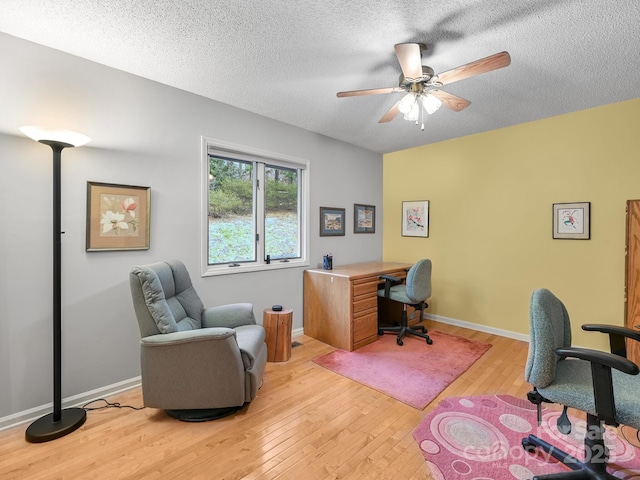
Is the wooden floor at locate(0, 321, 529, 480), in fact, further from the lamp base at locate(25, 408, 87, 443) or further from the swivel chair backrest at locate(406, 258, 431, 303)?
the swivel chair backrest at locate(406, 258, 431, 303)

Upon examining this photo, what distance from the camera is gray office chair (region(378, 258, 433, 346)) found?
322cm

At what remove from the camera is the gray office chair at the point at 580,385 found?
1.24 metres

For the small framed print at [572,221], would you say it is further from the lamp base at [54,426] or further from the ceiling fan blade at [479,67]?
the lamp base at [54,426]

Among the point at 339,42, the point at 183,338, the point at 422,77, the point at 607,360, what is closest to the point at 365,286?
the point at 183,338

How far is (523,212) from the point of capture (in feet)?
11.2

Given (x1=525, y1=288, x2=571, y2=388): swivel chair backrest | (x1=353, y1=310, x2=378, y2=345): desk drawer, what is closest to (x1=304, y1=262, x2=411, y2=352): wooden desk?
(x1=353, y1=310, x2=378, y2=345): desk drawer

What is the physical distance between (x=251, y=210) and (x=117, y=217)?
1.31 metres

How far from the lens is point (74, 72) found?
7.05 ft

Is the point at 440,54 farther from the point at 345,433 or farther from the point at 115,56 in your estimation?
the point at 345,433

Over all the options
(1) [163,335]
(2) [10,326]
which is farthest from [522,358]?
(2) [10,326]

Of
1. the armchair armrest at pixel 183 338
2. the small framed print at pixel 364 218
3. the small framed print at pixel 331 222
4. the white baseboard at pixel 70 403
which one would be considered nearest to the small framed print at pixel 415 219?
the small framed print at pixel 364 218

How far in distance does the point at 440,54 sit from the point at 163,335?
2.70 metres

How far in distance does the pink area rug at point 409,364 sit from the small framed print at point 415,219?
4.97 ft

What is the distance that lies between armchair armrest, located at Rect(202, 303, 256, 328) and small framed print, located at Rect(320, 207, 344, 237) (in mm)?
1602
